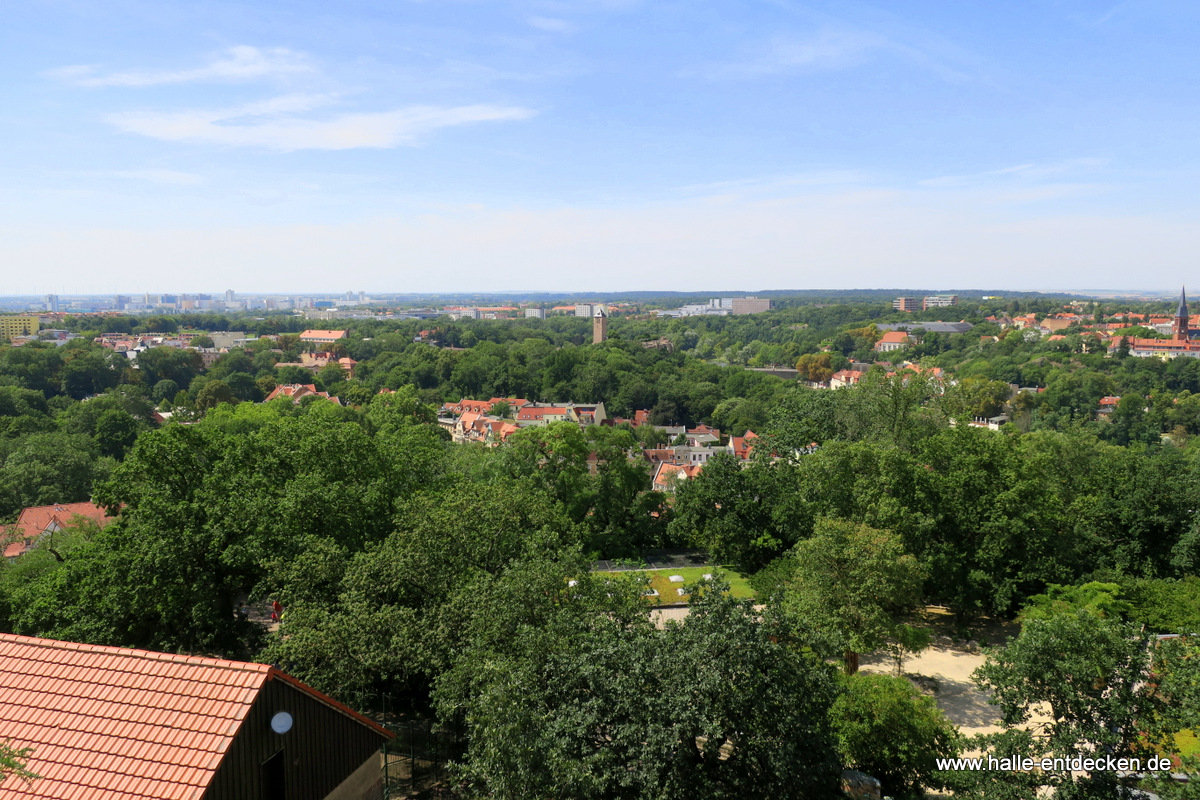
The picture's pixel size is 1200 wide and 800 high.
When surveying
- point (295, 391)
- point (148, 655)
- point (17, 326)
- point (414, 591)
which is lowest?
point (295, 391)

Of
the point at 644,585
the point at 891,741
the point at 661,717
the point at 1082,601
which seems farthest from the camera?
the point at 1082,601

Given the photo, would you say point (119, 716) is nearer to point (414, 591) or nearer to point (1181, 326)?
point (414, 591)

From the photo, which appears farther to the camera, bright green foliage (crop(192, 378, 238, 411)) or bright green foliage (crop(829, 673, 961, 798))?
bright green foliage (crop(192, 378, 238, 411))

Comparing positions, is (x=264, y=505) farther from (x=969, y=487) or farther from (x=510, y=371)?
(x=510, y=371)

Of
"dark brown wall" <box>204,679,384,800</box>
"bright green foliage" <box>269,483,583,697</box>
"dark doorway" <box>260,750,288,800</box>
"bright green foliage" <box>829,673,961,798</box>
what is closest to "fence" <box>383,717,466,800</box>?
"bright green foliage" <box>269,483,583,697</box>

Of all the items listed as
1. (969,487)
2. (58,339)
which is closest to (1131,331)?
(969,487)

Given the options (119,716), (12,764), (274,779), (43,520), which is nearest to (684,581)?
(274,779)

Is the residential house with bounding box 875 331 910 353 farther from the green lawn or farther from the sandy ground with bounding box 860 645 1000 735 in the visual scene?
the sandy ground with bounding box 860 645 1000 735
